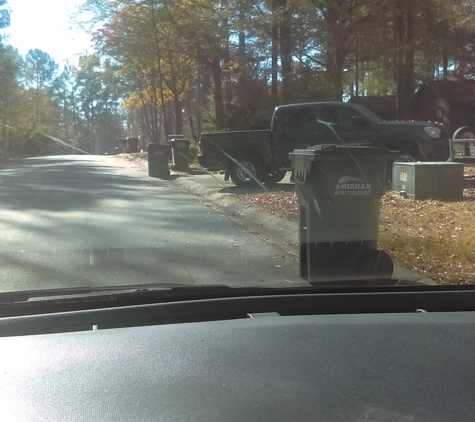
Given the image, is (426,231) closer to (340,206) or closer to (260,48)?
(340,206)

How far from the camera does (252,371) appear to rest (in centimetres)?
284

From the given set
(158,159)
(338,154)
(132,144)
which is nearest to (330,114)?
(158,159)

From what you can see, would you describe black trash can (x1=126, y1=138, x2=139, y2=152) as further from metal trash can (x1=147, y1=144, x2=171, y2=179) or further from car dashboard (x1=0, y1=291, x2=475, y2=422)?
car dashboard (x1=0, y1=291, x2=475, y2=422)

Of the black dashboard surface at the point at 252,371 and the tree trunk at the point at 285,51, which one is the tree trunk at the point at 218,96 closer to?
the tree trunk at the point at 285,51

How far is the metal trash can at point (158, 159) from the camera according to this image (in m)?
22.4

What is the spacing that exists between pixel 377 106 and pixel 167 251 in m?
34.4

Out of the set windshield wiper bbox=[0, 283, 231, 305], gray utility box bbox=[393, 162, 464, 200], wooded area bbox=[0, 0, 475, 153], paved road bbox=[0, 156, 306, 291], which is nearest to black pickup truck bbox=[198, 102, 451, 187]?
gray utility box bbox=[393, 162, 464, 200]

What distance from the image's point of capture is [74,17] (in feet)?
101

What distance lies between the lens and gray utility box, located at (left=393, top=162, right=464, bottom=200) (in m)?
12.8

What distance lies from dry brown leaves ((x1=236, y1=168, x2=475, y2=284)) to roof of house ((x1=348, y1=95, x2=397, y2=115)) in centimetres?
2558

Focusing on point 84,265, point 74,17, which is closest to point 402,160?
point 84,265

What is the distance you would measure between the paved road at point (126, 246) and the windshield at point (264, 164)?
0.04m

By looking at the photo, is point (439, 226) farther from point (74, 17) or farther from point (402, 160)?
point (74, 17)

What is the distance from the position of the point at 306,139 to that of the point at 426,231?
6868 millimetres
